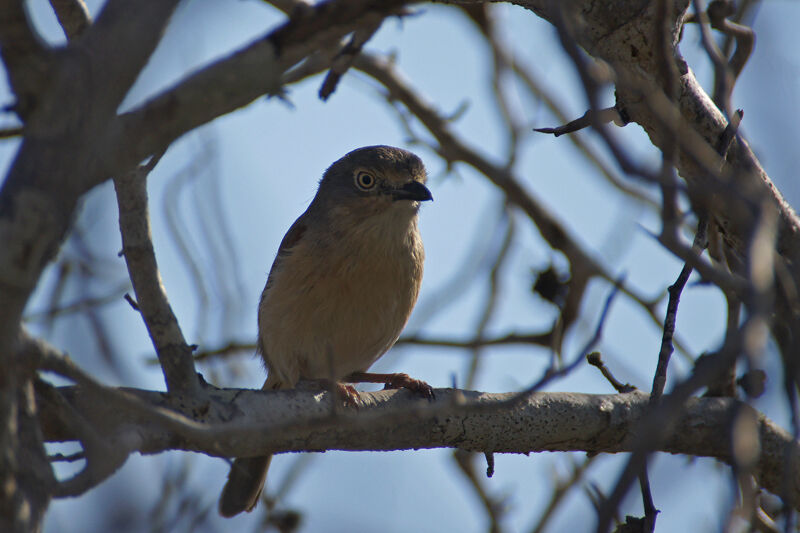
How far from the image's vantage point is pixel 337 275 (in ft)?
20.6

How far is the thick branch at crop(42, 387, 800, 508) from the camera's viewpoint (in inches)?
151

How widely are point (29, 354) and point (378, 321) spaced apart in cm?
371

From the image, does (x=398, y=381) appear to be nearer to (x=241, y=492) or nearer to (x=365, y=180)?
(x=241, y=492)

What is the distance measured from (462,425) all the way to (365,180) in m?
3.03

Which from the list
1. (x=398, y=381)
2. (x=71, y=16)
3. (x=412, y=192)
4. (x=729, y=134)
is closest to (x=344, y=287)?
(x=398, y=381)

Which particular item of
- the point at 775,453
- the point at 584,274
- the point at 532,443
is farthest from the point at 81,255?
the point at 775,453

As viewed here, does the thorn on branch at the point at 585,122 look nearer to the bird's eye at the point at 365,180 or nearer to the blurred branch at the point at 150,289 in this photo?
the blurred branch at the point at 150,289

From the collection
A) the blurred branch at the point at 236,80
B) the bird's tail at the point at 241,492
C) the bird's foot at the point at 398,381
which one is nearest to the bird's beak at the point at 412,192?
the bird's foot at the point at 398,381

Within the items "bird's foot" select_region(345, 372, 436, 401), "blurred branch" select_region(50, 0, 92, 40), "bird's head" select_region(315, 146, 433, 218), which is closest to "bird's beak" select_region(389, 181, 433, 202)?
"bird's head" select_region(315, 146, 433, 218)

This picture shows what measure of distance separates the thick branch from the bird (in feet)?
3.76

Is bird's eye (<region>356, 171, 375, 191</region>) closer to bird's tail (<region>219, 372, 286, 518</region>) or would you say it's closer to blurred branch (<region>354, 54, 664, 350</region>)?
blurred branch (<region>354, 54, 664, 350</region>)

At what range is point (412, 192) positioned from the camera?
6746 millimetres

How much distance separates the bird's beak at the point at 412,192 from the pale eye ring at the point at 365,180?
24 centimetres

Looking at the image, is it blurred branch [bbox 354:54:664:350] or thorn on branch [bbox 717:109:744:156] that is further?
blurred branch [bbox 354:54:664:350]
